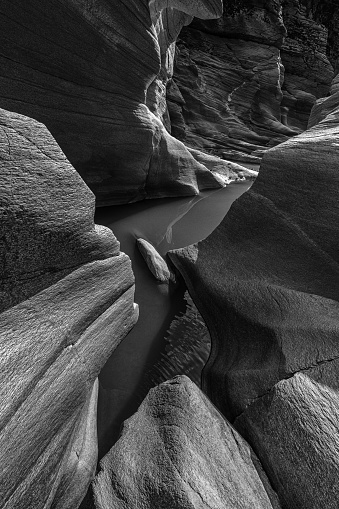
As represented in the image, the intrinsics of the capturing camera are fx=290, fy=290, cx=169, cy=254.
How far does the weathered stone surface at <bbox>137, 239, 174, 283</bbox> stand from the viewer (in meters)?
5.88

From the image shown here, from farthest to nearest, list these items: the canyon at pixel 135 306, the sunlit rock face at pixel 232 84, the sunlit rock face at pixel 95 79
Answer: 1. the sunlit rock face at pixel 232 84
2. the sunlit rock face at pixel 95 79
3. the canyon at pixel 135 306

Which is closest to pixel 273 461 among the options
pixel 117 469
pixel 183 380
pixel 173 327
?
pixel 183 380

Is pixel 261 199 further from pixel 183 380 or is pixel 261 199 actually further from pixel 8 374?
pixel 8 374

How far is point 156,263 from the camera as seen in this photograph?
606 centimetres

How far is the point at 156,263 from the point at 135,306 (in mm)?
2132

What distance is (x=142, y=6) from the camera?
697 cm

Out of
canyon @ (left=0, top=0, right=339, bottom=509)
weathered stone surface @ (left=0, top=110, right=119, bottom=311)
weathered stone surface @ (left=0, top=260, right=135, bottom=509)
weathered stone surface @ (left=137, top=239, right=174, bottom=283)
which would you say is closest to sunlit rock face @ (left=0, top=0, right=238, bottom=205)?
canyon @ (left=0, top=0, right=339, bottom=509)

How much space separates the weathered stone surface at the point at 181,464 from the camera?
6.91 ft

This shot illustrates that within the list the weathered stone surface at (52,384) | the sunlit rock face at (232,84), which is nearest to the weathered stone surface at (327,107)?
the weathered stone surface at (52,384)

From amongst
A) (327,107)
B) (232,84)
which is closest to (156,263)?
(327,107)

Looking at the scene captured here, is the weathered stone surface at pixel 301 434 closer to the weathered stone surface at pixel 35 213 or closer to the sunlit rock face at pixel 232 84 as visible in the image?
the weathered stone surface at pixel 35 213

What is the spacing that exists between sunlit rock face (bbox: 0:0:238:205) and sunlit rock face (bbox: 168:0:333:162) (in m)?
11.3

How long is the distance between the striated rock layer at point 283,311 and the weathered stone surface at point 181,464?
0.30m

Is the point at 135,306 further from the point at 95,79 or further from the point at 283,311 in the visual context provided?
the point at 95,79
